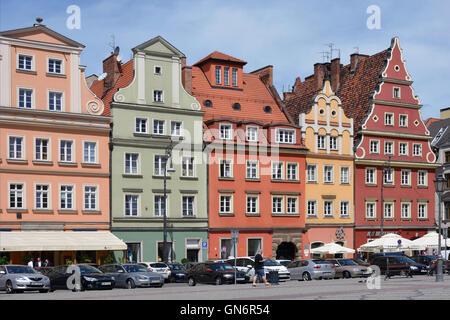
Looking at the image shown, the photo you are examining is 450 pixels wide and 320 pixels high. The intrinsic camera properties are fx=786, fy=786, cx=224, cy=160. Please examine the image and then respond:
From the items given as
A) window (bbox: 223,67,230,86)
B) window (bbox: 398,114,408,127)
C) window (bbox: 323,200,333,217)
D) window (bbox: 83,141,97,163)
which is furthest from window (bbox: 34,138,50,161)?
window (bbox: 398,114,408,127)

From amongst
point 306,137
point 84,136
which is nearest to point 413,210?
point 306,137

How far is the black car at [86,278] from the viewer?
39406mm

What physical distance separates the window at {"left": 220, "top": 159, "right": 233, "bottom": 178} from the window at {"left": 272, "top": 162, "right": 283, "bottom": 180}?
417 centimetres

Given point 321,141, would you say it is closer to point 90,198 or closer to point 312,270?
point 312,270

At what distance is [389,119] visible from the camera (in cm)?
7244

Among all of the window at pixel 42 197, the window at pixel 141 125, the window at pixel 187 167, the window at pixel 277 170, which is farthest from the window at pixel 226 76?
the window at pixel 42 197

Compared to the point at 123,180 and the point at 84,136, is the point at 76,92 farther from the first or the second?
the point at 123,180

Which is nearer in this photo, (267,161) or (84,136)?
(84,136)

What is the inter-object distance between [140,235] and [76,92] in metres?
11.6

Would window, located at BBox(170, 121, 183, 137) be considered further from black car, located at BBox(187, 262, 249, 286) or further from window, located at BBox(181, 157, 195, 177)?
black car, located at BBox(187, 262, 249, 286)

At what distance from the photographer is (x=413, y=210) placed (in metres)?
73.7

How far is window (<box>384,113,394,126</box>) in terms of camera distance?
71.9 metres

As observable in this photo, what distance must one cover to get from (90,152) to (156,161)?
18.1 ft

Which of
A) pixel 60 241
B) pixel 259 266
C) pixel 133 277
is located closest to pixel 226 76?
pixel 60 241
